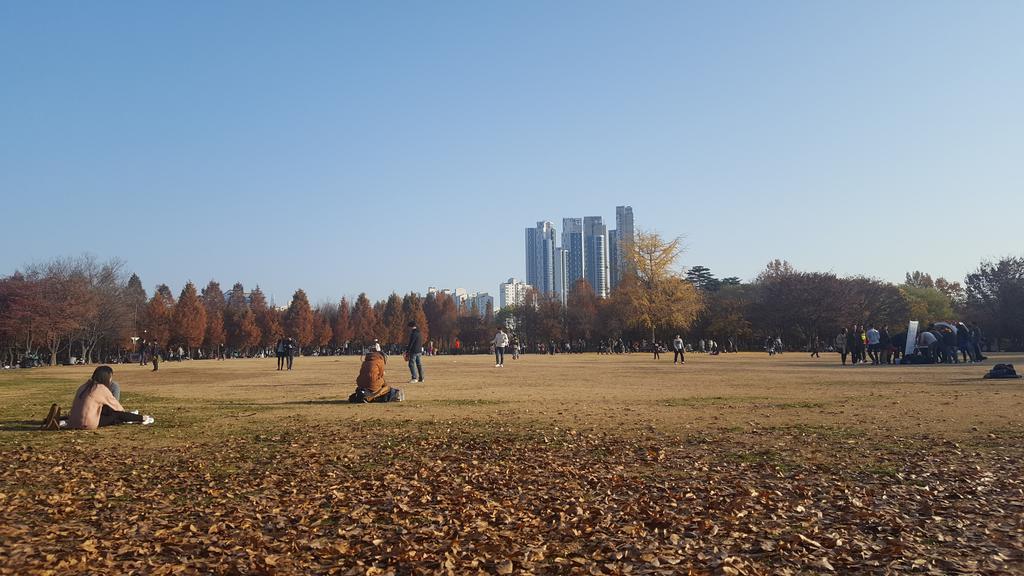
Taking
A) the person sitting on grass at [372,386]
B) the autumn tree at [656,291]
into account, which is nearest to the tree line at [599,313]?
the autumn tree at [656,291]

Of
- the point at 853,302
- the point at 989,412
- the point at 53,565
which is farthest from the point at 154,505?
the point at 853,302

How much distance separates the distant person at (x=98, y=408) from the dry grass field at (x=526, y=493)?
1.80ft

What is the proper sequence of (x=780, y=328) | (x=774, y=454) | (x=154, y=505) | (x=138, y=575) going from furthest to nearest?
(x=780, y=328), (x=774, y=454), (x=154, y=505), (x=138, y=575)

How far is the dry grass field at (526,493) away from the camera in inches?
214

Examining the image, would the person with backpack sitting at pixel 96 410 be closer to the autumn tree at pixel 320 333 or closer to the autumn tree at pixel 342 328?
the autumn tree at pixel 320 333

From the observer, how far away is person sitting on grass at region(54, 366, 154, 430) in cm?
1266

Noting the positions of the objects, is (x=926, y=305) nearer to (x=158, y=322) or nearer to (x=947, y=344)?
(x=947, y=344)

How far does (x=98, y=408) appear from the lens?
505 inches

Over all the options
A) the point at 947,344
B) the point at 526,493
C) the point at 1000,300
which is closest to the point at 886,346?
the point at 947,344

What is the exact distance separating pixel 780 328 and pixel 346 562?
88.8 m

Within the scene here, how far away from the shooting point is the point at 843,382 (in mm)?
22562

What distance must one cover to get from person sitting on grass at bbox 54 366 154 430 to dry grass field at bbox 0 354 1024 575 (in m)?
0.55

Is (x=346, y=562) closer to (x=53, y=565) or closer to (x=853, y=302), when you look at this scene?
(x=53, y=565)

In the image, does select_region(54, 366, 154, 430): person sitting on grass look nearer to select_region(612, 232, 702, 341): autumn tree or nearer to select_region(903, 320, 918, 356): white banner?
select_region(903, 320, 918, 356): white banner
